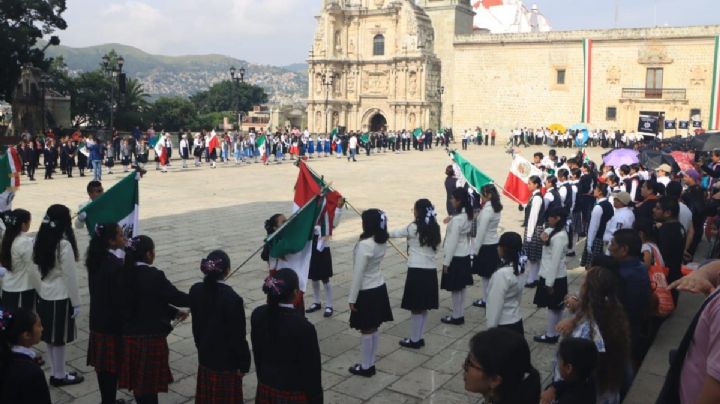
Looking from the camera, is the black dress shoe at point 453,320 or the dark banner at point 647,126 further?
the dark banner at point 647,126

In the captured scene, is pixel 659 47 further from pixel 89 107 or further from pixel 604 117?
pixel 89 107

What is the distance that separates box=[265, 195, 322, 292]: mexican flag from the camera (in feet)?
17.8

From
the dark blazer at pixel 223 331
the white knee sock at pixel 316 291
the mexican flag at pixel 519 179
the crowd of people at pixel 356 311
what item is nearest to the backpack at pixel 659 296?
the crowd of people at pixel 356 311

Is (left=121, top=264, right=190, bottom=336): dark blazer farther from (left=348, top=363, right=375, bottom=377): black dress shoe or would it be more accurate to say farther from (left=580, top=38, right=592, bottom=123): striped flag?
(left=580, top=38, right=592, bottom=123): striped flag

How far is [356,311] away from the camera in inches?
217

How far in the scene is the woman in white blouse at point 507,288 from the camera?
489 cm

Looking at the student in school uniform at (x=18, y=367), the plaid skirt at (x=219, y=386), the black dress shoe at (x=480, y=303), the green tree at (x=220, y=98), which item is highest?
the green tree at (x=220, y=98)

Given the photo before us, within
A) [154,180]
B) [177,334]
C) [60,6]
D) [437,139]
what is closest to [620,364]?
[177,334]

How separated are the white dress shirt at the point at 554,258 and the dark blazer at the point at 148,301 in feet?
12.3

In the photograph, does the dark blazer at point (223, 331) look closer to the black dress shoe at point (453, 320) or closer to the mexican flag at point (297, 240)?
the mexican flag at point (297, 240)

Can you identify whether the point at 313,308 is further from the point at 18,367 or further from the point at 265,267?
the point at 18,367

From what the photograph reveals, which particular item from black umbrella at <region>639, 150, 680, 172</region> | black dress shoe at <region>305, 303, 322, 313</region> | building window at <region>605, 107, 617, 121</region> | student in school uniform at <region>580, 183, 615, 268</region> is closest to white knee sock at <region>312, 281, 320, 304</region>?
black dress shoe at <region>305, 303, 322, 313</region>

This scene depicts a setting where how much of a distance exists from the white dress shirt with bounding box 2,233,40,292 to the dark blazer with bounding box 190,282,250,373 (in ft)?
6.52

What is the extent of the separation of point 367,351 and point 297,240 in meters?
1.20
